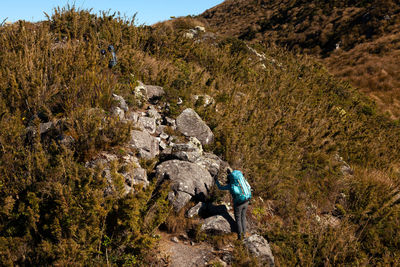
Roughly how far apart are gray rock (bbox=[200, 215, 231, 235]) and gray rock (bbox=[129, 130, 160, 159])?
1722 mm

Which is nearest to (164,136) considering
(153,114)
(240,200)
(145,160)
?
(153,114)

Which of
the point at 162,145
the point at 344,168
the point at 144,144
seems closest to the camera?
the point at 144,144

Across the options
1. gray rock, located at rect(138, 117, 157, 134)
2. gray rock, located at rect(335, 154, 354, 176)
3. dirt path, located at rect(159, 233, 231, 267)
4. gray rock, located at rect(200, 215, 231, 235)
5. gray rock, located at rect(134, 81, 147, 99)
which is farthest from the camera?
gray rock, located at rect(335, 154, 354, 176)

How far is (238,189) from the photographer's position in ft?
14.2

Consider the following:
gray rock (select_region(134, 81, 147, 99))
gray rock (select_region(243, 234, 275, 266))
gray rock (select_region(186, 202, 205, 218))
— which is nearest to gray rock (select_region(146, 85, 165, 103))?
gray rock (select_region(134, 81, 147, 99))

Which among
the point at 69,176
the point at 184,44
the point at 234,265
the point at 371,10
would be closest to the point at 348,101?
the point at 184,44

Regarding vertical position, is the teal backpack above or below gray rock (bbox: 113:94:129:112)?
below

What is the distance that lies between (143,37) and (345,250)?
362 inches

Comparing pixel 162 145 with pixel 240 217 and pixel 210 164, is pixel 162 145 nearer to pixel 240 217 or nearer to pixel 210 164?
pixel 210 164

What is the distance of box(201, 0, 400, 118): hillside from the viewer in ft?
64.6

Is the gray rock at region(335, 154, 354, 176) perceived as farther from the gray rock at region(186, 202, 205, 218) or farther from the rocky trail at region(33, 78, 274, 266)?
the gray rock at region(186, 202, 205, 218)

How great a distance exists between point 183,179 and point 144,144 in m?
1.12

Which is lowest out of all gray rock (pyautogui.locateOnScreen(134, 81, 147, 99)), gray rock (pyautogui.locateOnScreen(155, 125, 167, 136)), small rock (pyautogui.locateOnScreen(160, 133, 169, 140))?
small rock (pyautogui.locateOnScreen(160, 133, 169, 140))

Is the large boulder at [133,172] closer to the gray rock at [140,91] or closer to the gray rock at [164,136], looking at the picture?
the gray rock at [164,136]
